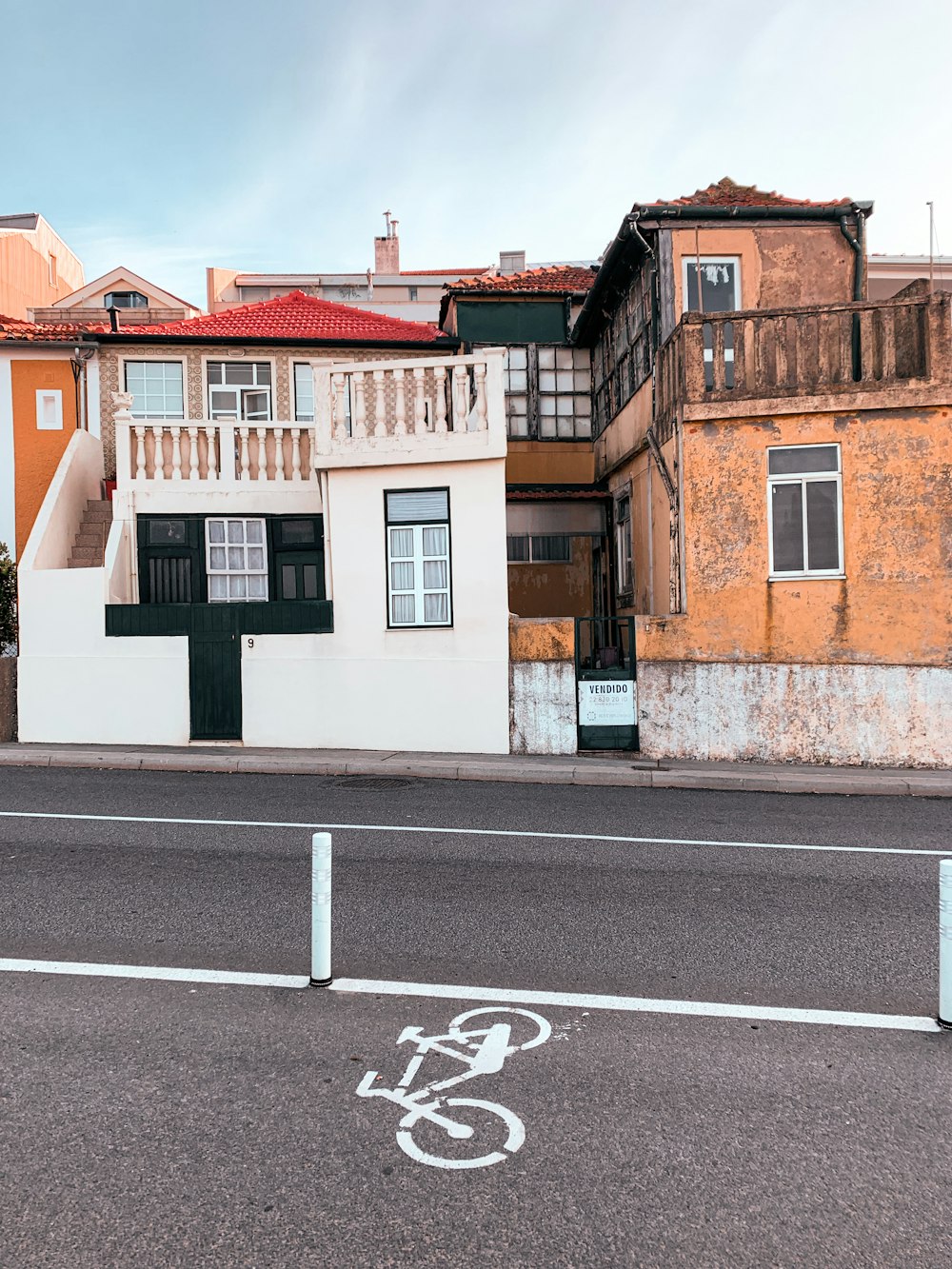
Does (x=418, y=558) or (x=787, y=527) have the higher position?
(x=787, y=527)

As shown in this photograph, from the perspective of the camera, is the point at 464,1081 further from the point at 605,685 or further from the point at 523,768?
the point at 605,685

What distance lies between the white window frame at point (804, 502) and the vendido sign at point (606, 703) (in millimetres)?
2723

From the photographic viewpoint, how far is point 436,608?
14.7 m

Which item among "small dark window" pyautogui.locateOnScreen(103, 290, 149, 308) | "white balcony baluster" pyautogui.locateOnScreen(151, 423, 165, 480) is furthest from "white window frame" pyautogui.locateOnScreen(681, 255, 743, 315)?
"small dark window" pyautogui.locateOnScreen(103, 290, 149, 308)

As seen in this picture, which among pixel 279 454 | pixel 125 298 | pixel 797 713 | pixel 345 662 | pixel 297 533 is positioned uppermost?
pixel 125 298

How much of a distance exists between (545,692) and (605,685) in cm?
93

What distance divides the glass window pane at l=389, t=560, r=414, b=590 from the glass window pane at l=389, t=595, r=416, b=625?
17 centimetres

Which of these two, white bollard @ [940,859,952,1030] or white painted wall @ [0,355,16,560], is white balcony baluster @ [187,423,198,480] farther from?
white bollard @ [940,859,952,1030]

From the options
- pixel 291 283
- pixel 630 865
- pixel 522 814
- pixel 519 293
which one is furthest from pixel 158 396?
pixel 291 283

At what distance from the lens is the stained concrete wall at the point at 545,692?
46.4 feet

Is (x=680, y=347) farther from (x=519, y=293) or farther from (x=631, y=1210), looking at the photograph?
(x=631, y=1210)

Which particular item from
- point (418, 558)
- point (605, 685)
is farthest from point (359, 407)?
point (605, 685)

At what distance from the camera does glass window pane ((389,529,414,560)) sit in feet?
48.6

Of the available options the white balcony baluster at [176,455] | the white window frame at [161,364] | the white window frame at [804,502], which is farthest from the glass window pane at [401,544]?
the white window frame at [161,364]
